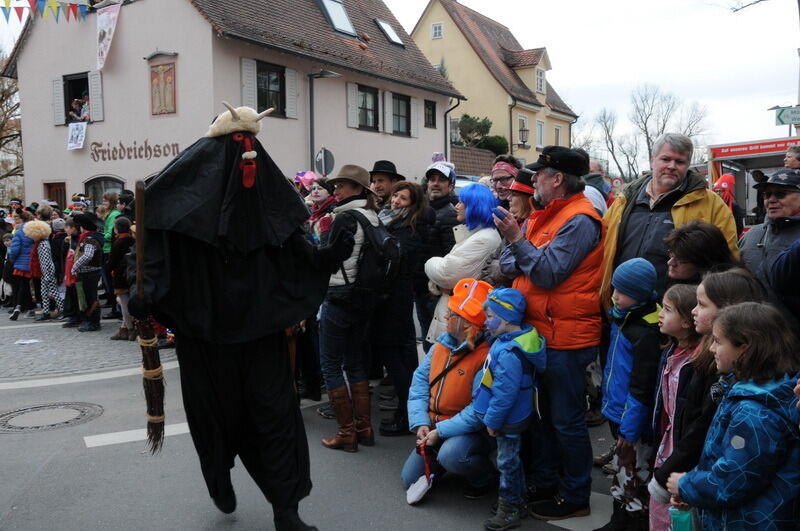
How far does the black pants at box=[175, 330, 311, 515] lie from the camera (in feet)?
10.9

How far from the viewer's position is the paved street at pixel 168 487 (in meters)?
3.72

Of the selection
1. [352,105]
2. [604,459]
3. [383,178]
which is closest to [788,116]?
[383,178]

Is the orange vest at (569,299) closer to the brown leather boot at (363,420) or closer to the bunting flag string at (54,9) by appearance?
the brown leather boot at (363,420)

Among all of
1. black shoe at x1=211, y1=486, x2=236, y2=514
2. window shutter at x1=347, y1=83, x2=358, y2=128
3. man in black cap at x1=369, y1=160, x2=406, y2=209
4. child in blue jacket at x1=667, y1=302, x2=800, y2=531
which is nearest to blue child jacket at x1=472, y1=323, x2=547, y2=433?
child in blue jacket at x1=667, y1=302, x2=800, y2=531

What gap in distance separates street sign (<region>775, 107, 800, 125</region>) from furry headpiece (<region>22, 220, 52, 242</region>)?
11964mm

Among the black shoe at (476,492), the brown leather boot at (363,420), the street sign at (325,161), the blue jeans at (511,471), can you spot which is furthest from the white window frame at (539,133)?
the blue jeans at (511,471)

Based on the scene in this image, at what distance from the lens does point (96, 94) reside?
18750mm

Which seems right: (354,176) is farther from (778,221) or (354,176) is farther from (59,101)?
(59,101)

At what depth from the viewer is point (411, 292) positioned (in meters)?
5.27

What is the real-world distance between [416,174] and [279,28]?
7671mm

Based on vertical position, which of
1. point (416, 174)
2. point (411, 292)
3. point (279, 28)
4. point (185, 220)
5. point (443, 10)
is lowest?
point (411, 292)

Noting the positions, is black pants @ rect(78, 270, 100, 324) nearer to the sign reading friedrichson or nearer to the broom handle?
the broom handle

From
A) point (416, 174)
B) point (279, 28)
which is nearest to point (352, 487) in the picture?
point (279, 28)

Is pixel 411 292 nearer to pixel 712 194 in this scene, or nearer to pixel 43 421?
pixel 712 194
